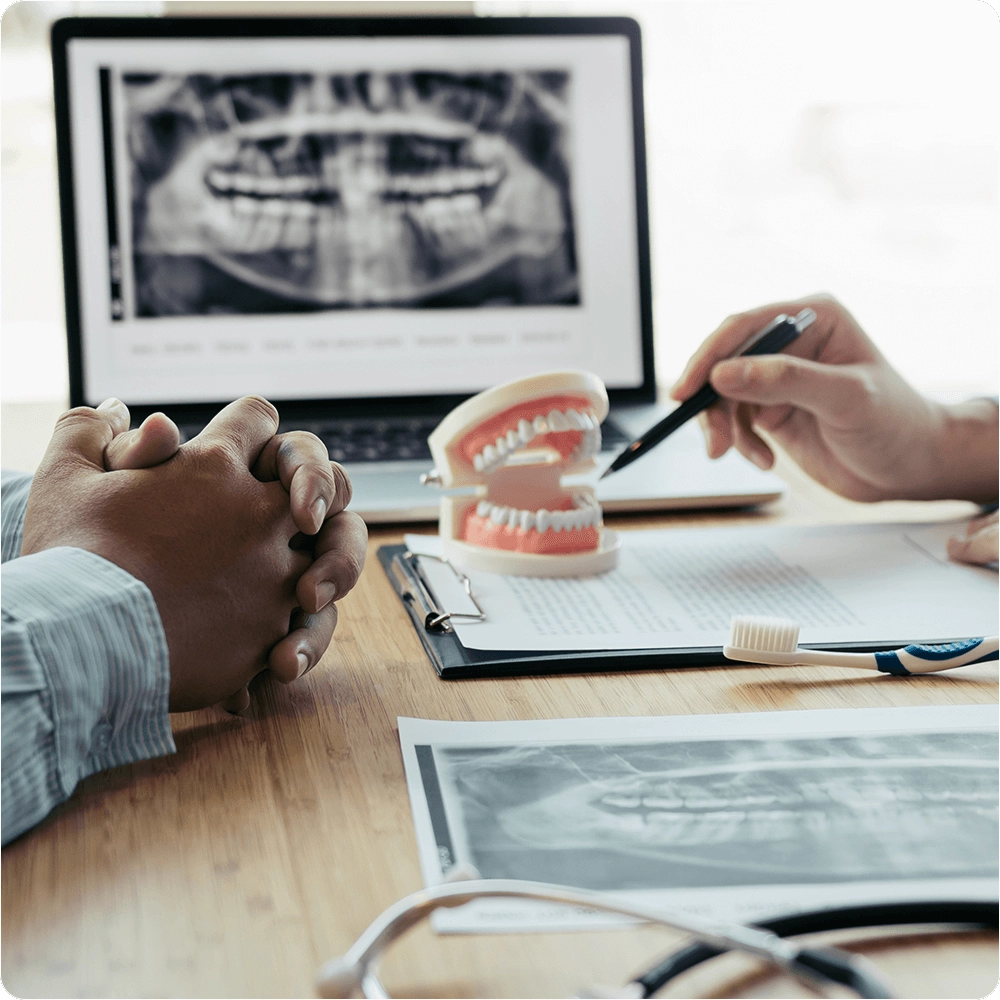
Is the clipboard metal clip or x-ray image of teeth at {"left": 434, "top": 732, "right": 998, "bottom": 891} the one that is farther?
the clipboard metal clip

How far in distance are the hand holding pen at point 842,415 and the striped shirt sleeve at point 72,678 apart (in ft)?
1.72

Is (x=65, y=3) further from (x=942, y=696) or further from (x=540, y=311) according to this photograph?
(x=942, y=696)

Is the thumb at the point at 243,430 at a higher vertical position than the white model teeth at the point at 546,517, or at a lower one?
higher

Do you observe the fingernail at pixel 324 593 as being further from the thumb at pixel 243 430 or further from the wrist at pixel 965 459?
the wrist at pixel 965 459

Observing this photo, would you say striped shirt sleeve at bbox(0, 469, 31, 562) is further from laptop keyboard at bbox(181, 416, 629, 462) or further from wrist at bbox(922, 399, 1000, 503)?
wrist at bbox(922, 399, 1000, 503)

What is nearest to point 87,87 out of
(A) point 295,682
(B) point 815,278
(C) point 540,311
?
(C) point 540,311

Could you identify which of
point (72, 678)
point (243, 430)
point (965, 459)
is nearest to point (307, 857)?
point (72, 678)

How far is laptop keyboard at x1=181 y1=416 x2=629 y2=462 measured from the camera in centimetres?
108

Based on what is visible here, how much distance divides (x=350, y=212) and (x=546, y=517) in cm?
62

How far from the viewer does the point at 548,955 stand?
375 mm

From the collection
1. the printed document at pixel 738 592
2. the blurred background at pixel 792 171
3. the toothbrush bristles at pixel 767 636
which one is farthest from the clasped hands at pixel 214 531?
the blurred background at pixel 792 171

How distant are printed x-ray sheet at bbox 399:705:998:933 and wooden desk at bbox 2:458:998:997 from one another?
2 cm

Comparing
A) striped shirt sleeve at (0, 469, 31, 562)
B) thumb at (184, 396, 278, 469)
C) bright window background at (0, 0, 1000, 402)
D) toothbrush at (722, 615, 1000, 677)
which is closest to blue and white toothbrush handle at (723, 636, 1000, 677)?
toothbrush at (722, 615, 1000, 677)

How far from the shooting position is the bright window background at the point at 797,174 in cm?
313
